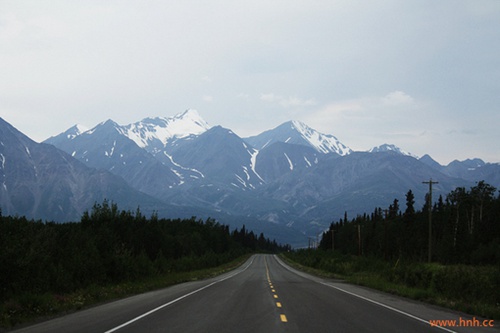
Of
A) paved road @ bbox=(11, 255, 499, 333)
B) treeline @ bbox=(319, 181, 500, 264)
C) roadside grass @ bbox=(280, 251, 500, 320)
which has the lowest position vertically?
paved road @ bbox=(11, 255, 499, 333)

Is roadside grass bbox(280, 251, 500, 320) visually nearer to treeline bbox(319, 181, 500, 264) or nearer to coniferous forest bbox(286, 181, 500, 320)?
coniferous forest bbox(286, 181, 500, 320)

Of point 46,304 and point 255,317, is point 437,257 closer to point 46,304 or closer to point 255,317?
point 255,317

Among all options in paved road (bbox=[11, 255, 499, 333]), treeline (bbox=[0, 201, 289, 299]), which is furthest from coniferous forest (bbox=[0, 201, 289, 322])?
paved road (bbox=[11, 255, 499, 333])

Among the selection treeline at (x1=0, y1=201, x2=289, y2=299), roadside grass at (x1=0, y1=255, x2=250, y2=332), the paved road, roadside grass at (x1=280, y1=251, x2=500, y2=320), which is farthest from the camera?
roadside grass at (x1=280, y1=251, x2=500, y2=320)

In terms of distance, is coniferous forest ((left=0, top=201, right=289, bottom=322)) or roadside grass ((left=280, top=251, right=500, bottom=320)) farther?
roadside grass ((left=280, top=251, right=500, bottom=320))

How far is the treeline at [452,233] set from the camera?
101500mm

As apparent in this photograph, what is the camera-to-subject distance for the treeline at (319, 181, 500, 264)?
333ft

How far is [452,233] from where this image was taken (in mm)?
119000

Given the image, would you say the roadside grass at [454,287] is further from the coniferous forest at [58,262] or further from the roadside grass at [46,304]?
the coniferous forest at [58,262]

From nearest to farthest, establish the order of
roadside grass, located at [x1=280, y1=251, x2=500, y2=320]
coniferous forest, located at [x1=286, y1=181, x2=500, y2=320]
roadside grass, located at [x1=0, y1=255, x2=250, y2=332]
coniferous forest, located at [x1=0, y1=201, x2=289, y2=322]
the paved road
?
the paved road
roadside grass, located at [x1=0, y1=255, x2=250, y2=332]
coniferous forest, located at [x1=0, y1=201, x2=289, y2=322]
roadside grass, located at [x1=280, y1=251, x2=500, y2=320]
coniferous forest, located at [x1=286, y1=181, x2=500, y2=320]

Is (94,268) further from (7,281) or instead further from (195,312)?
(195,312)

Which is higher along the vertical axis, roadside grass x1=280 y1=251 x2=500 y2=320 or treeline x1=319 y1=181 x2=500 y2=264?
treeline x1=319 y1=181 x2=500 y2=264

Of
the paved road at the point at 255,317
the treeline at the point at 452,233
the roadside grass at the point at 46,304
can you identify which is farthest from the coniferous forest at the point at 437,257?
the roadside grass at the point at 46,304

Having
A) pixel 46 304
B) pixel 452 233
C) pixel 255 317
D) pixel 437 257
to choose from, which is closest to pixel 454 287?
pixel 255 317
